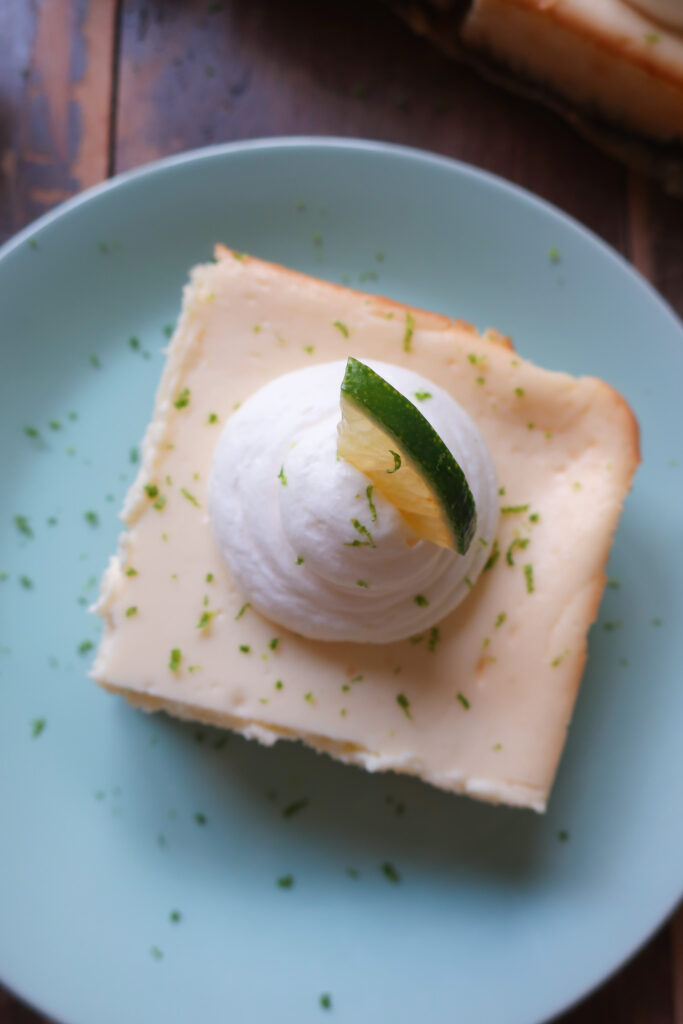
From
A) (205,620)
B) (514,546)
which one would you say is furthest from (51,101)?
(514,546)

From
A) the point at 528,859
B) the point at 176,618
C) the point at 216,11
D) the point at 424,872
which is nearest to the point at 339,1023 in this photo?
the point at 424,872

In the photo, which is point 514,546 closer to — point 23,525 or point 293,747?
point 293,747

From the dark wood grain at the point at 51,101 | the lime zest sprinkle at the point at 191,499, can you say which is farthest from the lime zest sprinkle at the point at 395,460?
the dark wood grain at the point at 51,101

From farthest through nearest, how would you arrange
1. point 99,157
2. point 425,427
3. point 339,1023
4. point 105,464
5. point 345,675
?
point 99,157 → point 105,464 → point 339,1023 → point 345,675 → point 425,427

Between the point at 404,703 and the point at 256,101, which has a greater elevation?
the point at 256,101

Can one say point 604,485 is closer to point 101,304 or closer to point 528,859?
point 528,859

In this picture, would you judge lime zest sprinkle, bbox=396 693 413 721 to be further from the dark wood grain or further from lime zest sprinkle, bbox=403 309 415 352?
the dark wood grain

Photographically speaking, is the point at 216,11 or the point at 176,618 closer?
the point at 176,618

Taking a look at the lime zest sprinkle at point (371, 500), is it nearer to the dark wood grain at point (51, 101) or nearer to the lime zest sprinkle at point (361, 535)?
the lime zest sprinkle at point (361, 535)

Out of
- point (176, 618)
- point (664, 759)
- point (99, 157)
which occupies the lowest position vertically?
point (664, 759)
